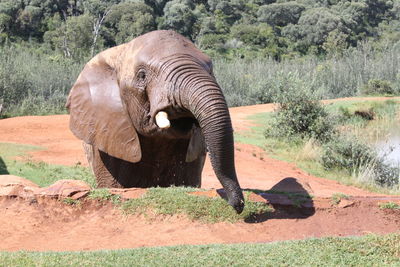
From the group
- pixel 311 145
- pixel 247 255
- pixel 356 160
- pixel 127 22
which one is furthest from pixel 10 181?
pixel 127 22

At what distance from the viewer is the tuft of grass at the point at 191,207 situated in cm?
521

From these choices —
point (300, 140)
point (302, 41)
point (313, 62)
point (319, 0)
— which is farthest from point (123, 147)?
point (319, 0)

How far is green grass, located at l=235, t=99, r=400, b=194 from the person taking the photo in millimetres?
12670

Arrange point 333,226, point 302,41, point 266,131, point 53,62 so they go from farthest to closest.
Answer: point 302,41 < point 53,62 < point 266,131 < point 333,226

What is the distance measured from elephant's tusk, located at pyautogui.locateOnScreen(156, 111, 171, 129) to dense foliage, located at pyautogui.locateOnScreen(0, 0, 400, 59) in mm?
26256

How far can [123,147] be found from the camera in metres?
5.77

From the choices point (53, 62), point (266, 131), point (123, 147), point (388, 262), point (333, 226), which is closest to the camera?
point (388, 262)

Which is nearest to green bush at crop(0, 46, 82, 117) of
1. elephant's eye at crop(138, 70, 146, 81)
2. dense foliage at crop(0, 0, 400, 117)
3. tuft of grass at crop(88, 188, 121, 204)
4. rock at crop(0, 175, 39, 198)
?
dense foliage at crop(0, 0, 400, 117)

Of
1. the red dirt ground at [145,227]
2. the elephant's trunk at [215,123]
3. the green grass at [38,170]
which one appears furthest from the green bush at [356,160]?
the elephant's trunk at [215,123]

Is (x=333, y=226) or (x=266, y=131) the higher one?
(x=333, y=226)

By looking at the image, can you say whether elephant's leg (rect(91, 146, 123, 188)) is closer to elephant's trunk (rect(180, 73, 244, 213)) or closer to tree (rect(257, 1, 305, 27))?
elephant's trunk (rect(180, 73, 244, 213))

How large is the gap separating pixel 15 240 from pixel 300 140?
35.6ft

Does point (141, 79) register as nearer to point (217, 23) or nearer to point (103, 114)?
point (103, 114)

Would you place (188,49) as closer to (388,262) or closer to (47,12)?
(388,262)
